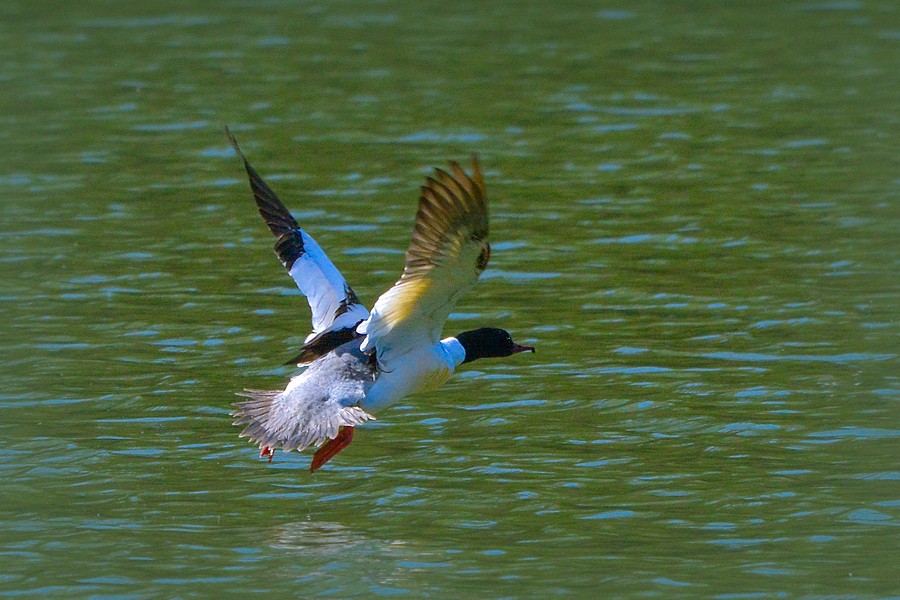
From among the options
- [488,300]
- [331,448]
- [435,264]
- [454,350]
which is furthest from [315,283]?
[488,300]

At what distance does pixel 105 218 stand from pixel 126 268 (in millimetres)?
1582

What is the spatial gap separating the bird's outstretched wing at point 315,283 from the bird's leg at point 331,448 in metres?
0.57

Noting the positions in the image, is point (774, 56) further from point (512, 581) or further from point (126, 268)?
point (512, 581)

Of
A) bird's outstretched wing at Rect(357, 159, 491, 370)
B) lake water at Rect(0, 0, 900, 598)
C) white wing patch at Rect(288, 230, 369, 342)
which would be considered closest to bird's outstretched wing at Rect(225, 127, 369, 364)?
white wing patch at Rect(288, 230, 369, 342)

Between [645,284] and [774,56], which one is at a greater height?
[774,56]

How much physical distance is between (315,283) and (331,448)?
1.42 meters

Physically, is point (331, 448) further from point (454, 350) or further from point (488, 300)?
point (488, 300)

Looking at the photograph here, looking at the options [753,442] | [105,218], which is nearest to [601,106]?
[105,218]

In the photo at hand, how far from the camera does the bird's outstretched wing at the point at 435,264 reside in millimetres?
7062

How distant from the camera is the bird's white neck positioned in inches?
348

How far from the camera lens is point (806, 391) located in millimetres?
9484

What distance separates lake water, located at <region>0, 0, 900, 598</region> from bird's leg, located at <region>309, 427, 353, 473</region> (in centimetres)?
11

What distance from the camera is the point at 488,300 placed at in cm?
1178

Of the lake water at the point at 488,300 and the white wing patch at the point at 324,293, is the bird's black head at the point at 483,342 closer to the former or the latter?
the lake water at the point at 488,300
